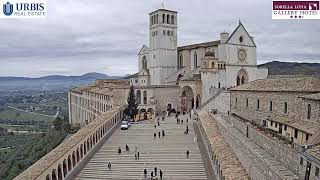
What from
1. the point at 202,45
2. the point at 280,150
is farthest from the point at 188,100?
the point at 280,150

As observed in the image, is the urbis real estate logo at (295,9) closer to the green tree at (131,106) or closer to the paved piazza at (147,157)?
the paved piazza at (147,157)

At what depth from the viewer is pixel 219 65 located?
51.6m

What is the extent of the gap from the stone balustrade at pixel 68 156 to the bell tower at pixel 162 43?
979 inches

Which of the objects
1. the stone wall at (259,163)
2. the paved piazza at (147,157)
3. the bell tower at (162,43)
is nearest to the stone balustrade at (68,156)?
the paved piazza at (147,157)

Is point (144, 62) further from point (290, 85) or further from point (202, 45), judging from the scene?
point (290, 85)

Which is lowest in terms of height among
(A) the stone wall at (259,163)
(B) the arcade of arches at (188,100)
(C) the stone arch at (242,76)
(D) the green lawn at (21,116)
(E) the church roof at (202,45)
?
(D) the green lawn at (21,116)

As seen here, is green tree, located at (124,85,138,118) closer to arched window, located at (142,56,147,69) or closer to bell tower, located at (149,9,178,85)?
bell tower, located at (149,9,178,85)

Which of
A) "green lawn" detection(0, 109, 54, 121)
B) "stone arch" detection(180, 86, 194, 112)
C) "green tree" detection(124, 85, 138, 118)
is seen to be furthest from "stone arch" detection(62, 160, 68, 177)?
"green lawn" detection(0, 109, 54, 121)

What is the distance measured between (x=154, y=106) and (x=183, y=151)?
69.4 feet

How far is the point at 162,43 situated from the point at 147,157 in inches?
1346

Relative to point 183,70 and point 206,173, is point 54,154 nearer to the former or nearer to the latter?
point 206,173

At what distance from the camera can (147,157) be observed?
2823cm

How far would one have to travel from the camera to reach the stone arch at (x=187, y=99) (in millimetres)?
52469

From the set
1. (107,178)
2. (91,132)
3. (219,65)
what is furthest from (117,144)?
(219,65)
